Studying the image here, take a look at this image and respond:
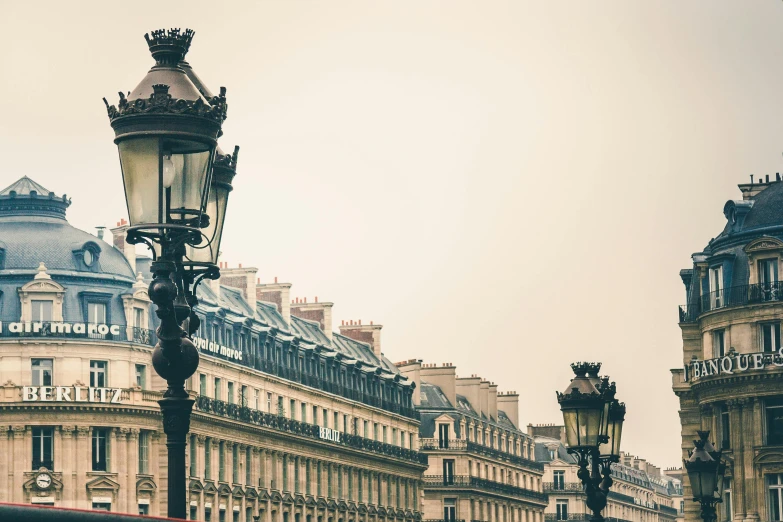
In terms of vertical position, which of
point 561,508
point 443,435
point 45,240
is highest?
point 45,240

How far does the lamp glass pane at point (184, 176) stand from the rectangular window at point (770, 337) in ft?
239

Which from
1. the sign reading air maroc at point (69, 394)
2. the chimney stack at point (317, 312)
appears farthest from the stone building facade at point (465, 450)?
the sign reading air maroc at point (69, 394)

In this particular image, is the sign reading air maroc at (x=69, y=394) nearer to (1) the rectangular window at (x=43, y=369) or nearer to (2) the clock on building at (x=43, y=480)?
(1) the rectangular window at (x=43, y=369)

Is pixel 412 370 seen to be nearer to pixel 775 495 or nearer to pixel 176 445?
pixel 775 495

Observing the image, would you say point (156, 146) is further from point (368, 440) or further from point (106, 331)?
point (368, 440)

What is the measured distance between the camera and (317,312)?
12938 centimetres

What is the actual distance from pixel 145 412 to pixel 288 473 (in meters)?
19.3

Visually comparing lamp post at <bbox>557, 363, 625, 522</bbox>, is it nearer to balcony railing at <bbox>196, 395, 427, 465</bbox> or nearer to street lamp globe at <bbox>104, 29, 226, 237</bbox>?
street lamp globe at <bbox>104, 29, 226, 237</bbox>

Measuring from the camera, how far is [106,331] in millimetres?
95062

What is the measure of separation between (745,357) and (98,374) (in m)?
30.8

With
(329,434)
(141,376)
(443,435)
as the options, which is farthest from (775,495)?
(443,435)

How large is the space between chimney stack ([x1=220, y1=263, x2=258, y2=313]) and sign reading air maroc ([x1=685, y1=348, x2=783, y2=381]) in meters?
31.7

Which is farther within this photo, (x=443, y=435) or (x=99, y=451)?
(x=443, y=435)

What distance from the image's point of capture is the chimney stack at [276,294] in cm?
12006
